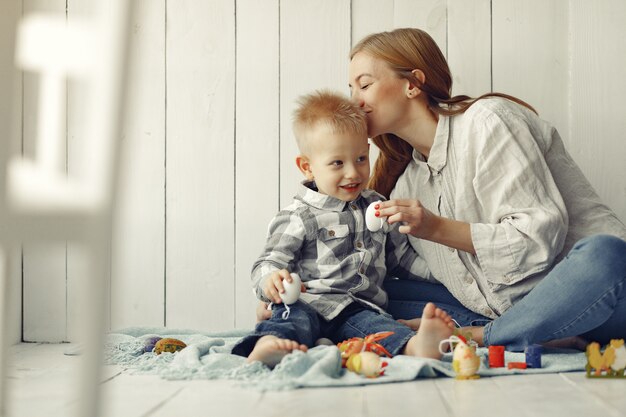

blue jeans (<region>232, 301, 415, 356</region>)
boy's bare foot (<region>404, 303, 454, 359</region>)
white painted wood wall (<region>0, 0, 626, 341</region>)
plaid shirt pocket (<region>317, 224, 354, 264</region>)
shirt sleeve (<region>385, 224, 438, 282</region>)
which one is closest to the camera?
boy's bare foot (<region>404, 303, 454, 359</region>)

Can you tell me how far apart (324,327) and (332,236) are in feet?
0.65

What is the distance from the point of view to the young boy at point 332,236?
5.24 feet

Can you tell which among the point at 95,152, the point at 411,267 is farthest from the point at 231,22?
the point at 95,152

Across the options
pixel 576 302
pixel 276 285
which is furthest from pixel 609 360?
pixel 276 285

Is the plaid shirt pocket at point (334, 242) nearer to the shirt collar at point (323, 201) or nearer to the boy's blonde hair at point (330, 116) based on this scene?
the shirt collar at point (323, 201)

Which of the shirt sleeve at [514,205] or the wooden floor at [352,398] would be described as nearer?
the wooden floor at [352,398]

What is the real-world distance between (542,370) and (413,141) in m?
0.64

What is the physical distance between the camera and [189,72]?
6.61 ft

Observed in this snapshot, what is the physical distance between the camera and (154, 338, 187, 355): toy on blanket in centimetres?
156

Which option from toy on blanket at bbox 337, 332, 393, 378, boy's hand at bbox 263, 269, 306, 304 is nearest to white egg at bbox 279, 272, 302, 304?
boy's hand at bbox 263, 269, 306, 304

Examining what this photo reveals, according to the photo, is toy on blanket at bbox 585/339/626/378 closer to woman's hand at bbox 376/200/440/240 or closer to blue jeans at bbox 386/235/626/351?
blue jeans at bbox 386/235/626/351

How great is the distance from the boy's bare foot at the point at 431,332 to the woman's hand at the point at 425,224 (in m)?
0.22

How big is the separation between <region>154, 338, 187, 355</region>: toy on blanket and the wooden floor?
220mm

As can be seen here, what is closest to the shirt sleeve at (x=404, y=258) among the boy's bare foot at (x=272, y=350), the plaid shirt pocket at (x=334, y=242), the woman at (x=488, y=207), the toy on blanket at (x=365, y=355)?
the woman at (x=488, y=207)
